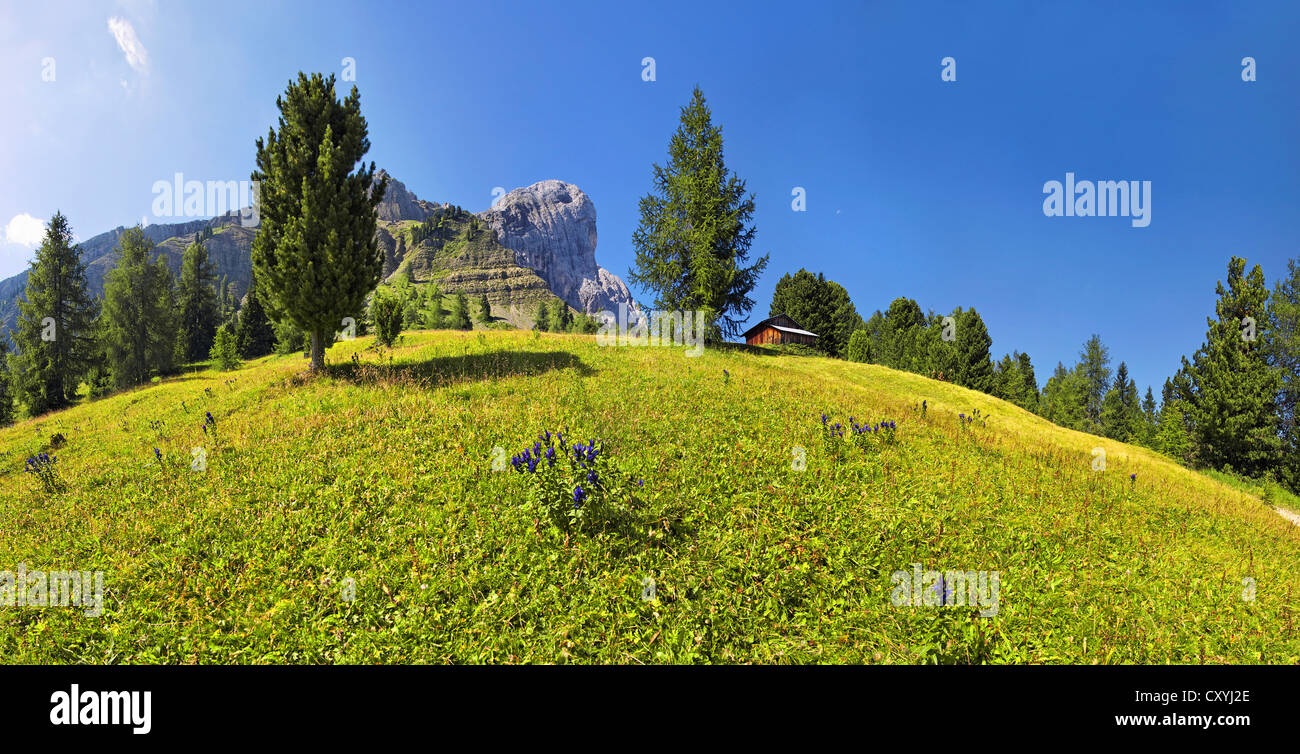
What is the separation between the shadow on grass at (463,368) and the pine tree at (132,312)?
46773mm

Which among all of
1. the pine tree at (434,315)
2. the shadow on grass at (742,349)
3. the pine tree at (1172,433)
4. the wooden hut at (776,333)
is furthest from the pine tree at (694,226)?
the pine tree at (1172,433)

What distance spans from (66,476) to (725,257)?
89.3ft

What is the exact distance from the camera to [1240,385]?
26.6 meters

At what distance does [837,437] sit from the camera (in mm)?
8461

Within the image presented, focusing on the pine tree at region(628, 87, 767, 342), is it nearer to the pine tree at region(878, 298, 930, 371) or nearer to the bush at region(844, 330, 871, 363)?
the bush at region(844, 330, 871, 363)

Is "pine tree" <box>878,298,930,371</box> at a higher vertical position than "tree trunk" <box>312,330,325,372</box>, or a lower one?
higher

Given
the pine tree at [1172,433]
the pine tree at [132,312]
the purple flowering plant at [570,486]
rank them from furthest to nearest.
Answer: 1. the pine tree at [1172,433]
2. the pine tree at [132,312]
3. the purple flowering plant at [570,486]

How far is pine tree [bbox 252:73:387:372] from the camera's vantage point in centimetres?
1417

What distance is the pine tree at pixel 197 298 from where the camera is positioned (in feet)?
209

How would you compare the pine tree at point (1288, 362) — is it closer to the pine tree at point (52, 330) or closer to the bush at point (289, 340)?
the bush at point (289, 340)

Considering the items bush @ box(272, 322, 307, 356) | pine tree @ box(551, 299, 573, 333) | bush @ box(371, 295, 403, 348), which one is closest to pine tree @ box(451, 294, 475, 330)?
bush @ box(272, 322, 307, 356)

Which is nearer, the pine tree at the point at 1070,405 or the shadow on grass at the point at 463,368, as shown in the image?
the shadow on grass at the point at 463,368

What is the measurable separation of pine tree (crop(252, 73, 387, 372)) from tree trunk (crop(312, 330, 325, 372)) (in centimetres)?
3
